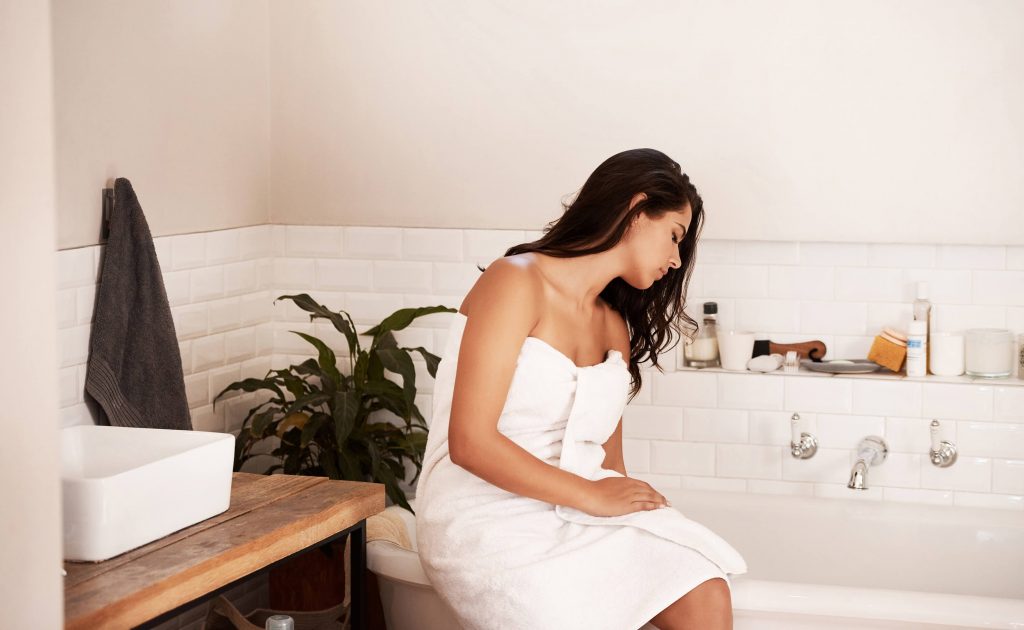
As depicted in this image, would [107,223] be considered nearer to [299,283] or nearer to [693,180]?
[299,283]

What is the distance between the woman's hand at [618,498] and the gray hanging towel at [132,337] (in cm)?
133

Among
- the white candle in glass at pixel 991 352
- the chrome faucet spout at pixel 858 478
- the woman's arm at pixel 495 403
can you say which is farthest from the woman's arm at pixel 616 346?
the white candle in glass at pixel 991 352

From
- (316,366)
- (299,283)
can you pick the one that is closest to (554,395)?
(316,366)

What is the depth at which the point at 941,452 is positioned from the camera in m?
3.57

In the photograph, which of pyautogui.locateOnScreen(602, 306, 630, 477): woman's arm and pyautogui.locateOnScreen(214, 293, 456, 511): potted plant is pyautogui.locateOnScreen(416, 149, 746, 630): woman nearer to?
pyautogui.locateOnScreen(602, 306, 630, 477): woman's arm

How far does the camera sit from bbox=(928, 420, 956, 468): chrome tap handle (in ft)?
11.7

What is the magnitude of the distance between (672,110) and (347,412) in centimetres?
145

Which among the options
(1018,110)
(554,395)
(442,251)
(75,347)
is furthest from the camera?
(442,251)

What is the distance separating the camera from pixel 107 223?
3.06 m

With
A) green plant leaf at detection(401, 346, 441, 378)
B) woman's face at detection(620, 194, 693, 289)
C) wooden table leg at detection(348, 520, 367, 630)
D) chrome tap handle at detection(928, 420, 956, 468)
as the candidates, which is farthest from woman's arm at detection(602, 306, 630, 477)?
chrome tap handle at detection(928, 420, 956, 468)

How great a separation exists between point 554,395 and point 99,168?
1.47 m

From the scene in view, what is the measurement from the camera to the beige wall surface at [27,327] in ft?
4.68

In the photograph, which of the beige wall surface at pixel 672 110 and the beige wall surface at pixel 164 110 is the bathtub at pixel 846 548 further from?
the beige wall surface at pixel 164 110

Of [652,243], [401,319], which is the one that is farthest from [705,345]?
[652,243]
